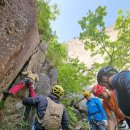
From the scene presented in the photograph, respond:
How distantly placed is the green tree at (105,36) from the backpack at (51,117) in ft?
63.6

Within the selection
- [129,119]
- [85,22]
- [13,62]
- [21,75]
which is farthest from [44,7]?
[129,119]

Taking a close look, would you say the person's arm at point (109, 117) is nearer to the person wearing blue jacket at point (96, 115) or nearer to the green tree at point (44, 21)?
the person wearing blue jacket at point (96, 115)

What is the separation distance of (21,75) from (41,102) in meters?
2.74

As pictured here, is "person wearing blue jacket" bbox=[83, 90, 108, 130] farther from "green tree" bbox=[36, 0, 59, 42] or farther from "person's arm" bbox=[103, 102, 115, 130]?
"green tree" bbox=[36, 0, 59, 42]

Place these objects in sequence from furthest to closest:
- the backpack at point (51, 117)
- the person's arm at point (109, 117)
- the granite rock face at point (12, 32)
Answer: the granite rock face at point (12, 32), the backpack at point (51, 117), the person's arm at point (109, 117)

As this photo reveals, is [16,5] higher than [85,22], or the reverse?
[85,22]

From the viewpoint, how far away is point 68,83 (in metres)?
15.8

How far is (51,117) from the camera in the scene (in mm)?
7055

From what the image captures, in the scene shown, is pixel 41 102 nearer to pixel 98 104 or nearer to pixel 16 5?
pixel 98 104

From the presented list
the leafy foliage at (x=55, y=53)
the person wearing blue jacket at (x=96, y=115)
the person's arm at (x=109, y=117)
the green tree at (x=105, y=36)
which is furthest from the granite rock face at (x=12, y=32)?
the green tree at (x=105, y=36)

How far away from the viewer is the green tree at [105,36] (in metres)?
26.0

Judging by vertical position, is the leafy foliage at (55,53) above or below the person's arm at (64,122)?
above

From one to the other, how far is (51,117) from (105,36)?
67.7 feet

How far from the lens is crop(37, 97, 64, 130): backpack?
6999 mm
